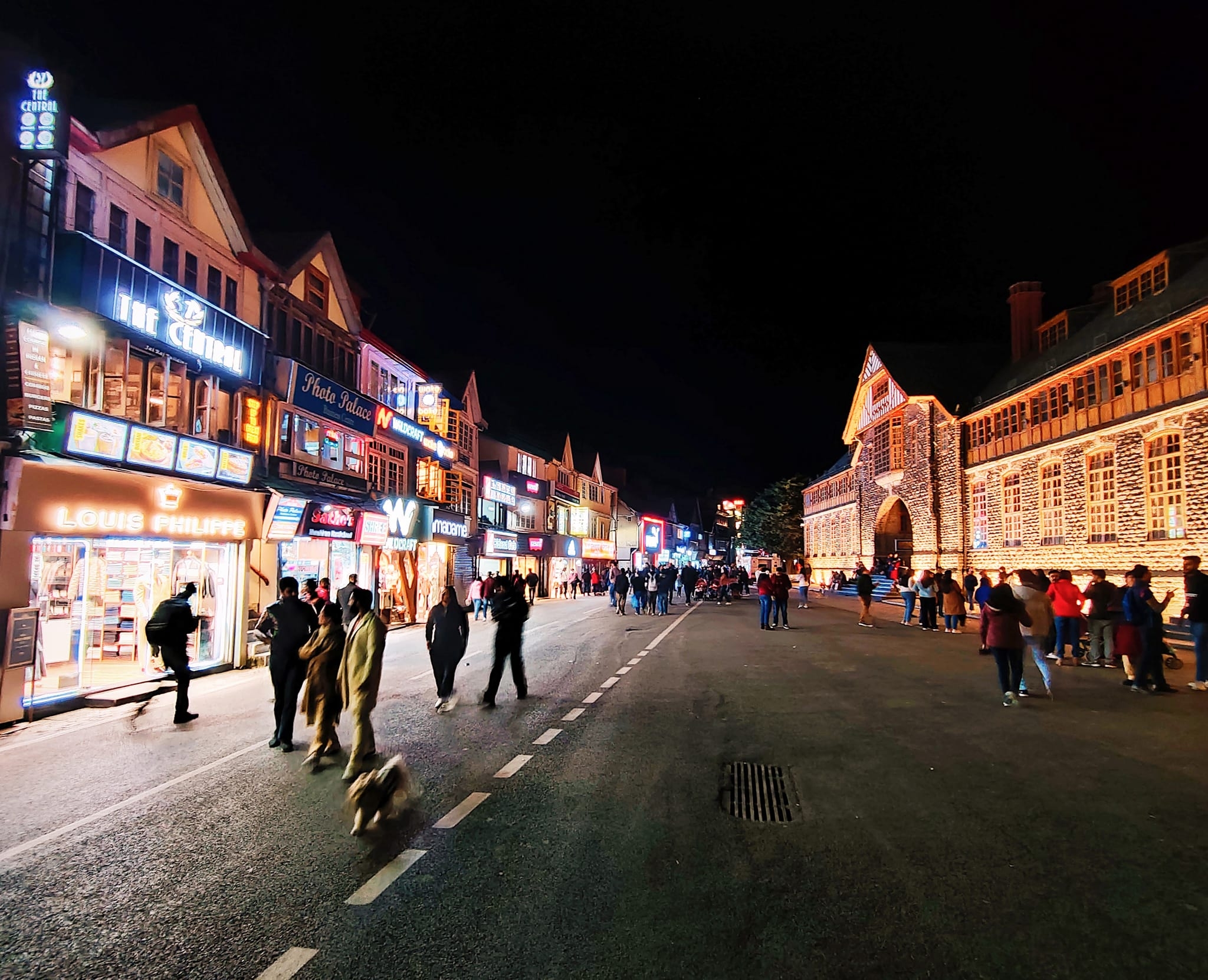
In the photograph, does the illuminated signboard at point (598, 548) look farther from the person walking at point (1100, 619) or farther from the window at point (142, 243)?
the person walking at point (1100, 619)

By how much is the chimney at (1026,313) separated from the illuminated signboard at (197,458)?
37.5m

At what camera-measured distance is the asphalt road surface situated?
11.7 feet

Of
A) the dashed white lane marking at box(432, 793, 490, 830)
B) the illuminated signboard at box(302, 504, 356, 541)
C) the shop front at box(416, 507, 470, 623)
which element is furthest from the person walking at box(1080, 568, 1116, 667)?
the shop front at box(416, 507, 470, 623)

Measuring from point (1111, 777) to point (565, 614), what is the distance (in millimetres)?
24234

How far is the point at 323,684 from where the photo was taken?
291 inches

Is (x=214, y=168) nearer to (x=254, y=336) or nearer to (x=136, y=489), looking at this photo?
(x=254, y=336)

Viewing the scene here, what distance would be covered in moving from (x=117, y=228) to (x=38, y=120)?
2814mm

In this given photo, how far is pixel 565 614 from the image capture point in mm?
29781

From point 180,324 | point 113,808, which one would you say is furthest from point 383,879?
point 180,324

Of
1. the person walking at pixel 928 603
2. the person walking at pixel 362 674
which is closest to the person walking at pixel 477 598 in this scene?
the person walking at pixel 928 603

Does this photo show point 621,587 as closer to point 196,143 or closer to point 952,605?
point 952,605

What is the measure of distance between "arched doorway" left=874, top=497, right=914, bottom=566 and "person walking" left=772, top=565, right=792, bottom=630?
83.6 ft

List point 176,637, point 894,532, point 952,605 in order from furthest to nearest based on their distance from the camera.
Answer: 1. point 894,532
2. point 952,605
3. point 176,637

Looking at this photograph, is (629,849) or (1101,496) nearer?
(629,849)
